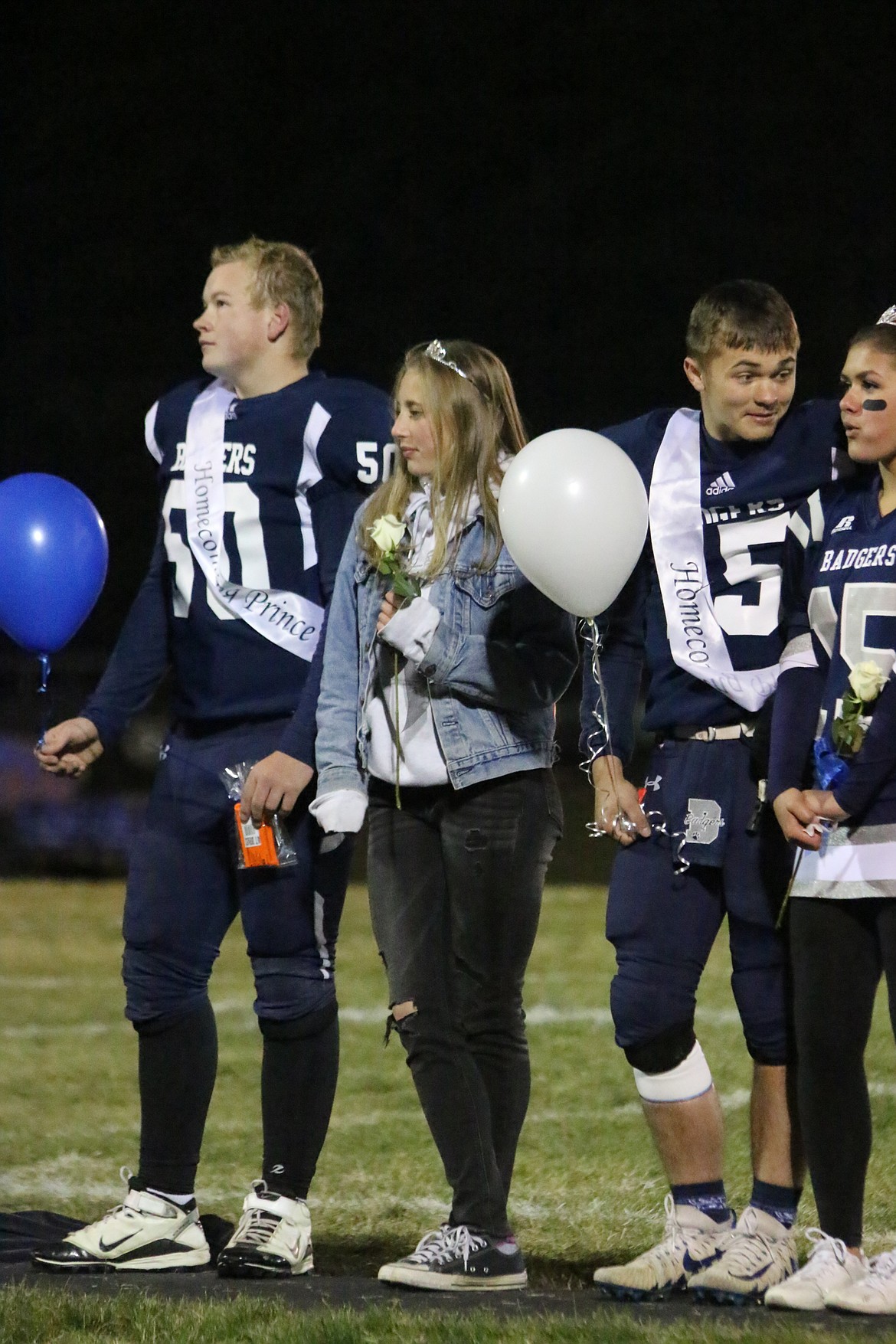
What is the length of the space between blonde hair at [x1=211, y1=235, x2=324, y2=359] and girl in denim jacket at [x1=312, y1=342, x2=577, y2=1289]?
0.44m

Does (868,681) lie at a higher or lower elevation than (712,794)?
higher

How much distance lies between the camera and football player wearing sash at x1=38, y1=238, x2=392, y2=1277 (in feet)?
11.0

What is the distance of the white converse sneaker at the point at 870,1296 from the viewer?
2773 mm

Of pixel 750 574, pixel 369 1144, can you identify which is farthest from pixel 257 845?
pixel 369 1144

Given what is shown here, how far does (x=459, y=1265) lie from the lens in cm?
306

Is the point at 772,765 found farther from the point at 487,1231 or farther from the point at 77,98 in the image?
the point at 77,98

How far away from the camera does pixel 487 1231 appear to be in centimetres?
309

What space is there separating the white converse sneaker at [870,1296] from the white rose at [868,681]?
96 cm

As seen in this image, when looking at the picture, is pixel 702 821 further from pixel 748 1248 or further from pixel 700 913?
pixel 748 1248

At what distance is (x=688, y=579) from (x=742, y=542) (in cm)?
12

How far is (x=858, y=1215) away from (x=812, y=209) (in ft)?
42.9

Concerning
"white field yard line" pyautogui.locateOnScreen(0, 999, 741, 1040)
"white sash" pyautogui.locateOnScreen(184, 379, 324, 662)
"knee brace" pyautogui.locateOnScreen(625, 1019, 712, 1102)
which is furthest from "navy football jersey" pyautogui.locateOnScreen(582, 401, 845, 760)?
"white field yard line" pyautogui.locateOnScreen(0, 999, 741, 1040)

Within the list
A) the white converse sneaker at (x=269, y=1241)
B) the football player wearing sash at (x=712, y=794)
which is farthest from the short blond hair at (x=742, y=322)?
the white converse sneaker at (x=269, y=1241)

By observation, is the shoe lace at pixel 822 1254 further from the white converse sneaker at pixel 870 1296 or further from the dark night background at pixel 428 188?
the dark night background at pixel 428 188
